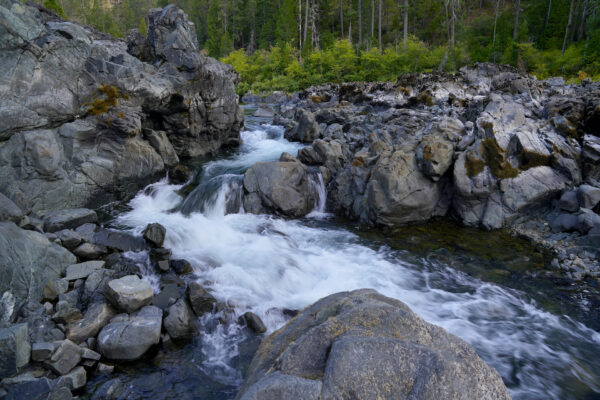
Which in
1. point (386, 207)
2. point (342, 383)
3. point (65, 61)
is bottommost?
point (386, 207)

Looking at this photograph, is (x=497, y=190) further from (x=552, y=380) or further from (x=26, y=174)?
(x=26, y=174)

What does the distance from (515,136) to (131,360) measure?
42.8 ft

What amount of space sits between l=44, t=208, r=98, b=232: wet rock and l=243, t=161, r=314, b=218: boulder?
16.9 ft

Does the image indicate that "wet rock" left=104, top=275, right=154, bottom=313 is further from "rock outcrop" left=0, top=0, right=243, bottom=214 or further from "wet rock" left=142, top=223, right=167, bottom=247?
"rock outcrop" left=0, top=0, right=243, bottom=214

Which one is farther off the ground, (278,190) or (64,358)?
(278,190)

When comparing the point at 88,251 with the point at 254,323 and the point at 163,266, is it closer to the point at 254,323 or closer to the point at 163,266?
the point at 163,266

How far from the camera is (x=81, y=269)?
8008 millimetres

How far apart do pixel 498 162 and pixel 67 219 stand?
1370 cm

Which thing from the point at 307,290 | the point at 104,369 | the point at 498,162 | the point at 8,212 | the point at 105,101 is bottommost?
the point at 307,290

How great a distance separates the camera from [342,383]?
3.10 metres

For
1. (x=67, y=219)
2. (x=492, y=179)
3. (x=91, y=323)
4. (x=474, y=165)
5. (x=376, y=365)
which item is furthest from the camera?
(x=474, y=165)

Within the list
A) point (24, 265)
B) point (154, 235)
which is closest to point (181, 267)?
point (154, 235)

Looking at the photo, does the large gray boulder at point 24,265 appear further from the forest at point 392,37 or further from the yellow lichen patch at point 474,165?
the forest at point 392,37

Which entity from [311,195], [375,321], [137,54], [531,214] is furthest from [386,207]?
[137,54]
